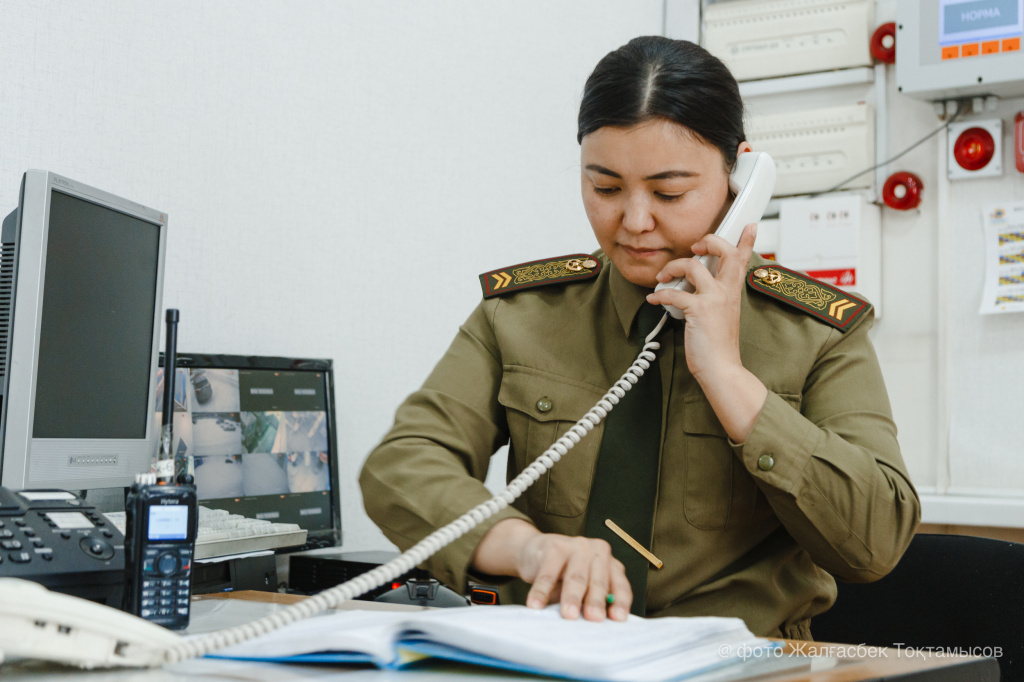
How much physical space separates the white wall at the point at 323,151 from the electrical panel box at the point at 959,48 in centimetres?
84

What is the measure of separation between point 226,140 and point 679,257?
0.86 metres

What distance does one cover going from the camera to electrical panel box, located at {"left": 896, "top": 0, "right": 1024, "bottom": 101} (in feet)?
7.11

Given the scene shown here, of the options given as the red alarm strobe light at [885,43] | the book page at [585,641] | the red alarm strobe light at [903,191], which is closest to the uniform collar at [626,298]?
the book page at [585,641]

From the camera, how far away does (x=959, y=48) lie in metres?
2.22

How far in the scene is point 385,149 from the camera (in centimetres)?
194

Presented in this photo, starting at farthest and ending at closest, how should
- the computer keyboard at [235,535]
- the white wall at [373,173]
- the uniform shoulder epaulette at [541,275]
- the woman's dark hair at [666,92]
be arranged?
1. the white wall at [373,173]
2. the uniform shoulder epaulette at [541,275]
3. the computer keyboard at [235,535]
4. the woman's dark hair at [666,92]

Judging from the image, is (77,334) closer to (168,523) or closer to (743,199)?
(168,523)

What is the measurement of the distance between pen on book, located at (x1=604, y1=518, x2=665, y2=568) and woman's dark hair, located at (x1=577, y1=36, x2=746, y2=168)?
0.48 metres

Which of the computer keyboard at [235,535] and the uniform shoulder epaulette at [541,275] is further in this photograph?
the uniform shoulder epaulette at [541,275]

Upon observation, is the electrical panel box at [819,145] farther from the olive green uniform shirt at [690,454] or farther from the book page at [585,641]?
the book page at [585,641]

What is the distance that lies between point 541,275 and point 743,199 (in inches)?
12.4

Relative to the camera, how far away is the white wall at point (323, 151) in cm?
145

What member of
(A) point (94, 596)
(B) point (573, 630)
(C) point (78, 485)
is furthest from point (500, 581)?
(C) point (78, 485)

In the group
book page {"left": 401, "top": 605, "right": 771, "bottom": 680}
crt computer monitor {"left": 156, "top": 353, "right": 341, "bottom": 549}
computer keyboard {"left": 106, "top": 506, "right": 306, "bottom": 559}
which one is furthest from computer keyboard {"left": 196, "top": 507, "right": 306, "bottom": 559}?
book page {"left": 401, "top": 605, "right": 771, "bottom": 680}
